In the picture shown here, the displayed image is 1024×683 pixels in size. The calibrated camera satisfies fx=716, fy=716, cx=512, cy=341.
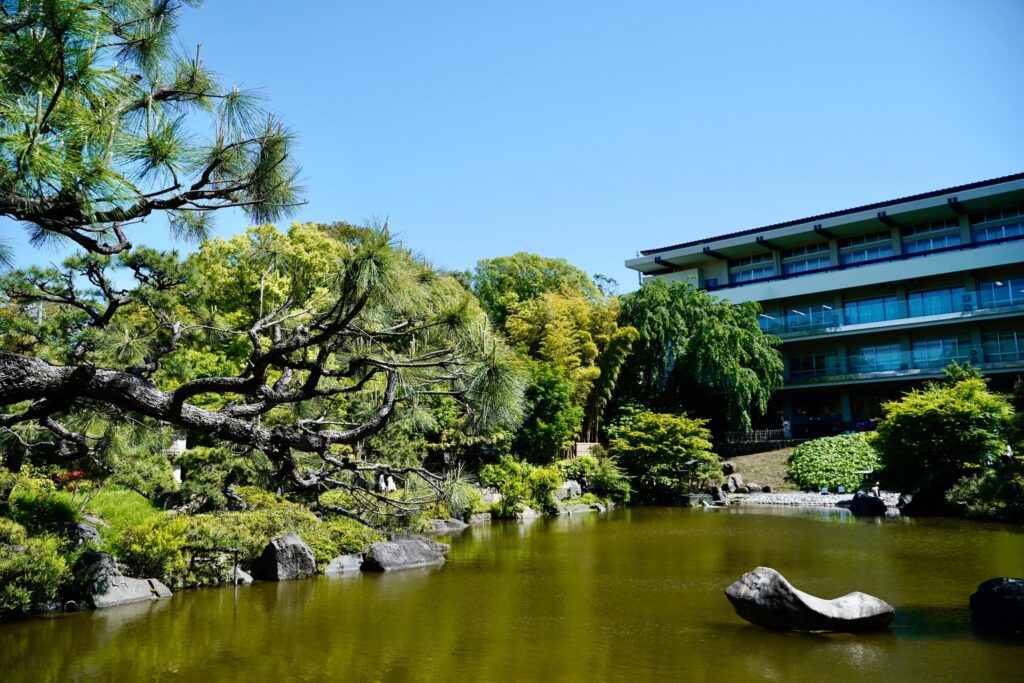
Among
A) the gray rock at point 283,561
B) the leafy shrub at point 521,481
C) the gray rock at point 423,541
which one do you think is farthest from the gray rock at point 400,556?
the leafy shrub at point 521,481

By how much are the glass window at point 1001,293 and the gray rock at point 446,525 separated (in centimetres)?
2127

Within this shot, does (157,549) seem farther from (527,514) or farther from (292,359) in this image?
(527,514)

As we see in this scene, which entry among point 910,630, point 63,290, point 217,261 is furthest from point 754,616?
point 217,261

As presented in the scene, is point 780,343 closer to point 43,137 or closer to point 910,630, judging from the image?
point 910,630

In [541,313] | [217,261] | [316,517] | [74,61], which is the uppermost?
[217,261]

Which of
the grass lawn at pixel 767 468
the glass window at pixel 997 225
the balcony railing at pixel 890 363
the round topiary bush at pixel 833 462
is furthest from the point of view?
the glass window at pixel 997 225

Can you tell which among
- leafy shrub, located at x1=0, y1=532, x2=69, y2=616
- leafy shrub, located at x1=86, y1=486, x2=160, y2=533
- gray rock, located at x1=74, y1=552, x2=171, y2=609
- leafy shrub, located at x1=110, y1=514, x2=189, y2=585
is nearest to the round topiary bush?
leafy shrub, located at x1=86, y1=486, x2=160, y2=533

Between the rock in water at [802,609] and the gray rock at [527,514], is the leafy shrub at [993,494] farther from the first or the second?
the rock in water at [802,609]

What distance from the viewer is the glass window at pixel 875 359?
26.6m

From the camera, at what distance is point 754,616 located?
234 inches

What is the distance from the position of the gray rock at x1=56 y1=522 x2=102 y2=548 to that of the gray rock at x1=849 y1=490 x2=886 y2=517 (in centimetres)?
1435

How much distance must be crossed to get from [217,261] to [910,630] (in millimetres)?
18126

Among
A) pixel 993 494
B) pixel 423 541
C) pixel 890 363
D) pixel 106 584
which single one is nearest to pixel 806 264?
pixel 890 363

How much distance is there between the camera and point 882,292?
2811cm
